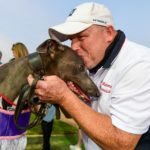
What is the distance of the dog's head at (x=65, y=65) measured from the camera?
13.2 feet

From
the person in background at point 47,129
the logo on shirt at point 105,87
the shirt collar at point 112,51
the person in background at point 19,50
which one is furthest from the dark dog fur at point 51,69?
the person in background at point 47,129

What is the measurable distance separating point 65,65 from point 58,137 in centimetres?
563

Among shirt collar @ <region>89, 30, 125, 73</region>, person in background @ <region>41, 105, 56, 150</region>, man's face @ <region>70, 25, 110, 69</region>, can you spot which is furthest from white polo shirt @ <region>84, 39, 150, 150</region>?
person in background @ <region>41, 105, 56, 150</region>

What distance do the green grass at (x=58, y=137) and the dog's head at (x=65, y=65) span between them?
4.11 meters

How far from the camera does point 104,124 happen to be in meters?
3.33

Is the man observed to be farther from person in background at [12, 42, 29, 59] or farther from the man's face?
person in background at [12, 42, 29, 59]

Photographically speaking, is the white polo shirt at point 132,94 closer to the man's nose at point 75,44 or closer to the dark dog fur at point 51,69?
the man's nose at point 75,44

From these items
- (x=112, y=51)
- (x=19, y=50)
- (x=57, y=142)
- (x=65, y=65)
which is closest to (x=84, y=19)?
(x=112, y=51)

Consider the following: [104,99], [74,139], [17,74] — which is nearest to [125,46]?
[104,99]

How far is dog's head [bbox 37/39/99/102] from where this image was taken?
13.2 feet

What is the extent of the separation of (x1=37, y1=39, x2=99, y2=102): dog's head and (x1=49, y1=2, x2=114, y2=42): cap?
1.06ft

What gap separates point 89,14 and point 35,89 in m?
0.77

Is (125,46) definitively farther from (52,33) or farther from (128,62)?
(52,33)

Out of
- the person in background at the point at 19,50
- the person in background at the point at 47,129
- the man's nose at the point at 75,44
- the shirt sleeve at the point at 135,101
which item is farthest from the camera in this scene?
the person in background at the point at 47,129
